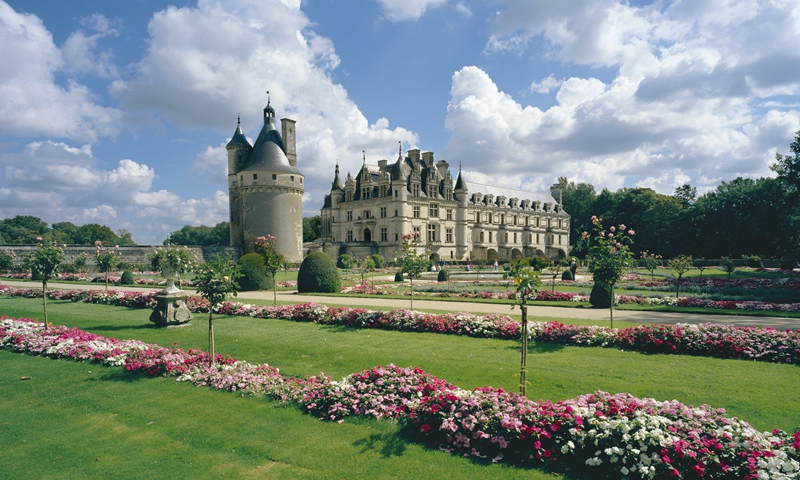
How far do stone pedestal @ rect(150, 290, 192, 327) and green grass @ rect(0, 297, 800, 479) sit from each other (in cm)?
299

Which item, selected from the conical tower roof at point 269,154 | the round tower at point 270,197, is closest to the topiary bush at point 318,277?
the round tower at point 270,197

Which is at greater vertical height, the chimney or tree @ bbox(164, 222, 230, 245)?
the chimney

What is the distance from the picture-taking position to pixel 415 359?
8977mm

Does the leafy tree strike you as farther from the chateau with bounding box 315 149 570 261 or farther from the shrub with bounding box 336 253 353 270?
the shrub with bounding box 336 253 353 270

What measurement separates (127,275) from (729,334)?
32.2 m

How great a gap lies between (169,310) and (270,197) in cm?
2817

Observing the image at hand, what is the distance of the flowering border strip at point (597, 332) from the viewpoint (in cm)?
848

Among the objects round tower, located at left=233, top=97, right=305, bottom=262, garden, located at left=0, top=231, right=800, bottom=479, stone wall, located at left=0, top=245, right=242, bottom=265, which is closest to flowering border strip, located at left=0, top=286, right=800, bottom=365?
garden, located at left=0, top=231, right=800, bottom=479

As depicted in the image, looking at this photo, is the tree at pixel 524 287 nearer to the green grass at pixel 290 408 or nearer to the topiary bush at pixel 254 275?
the green grass at pixel 290 408

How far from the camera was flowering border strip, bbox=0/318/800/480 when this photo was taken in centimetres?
416

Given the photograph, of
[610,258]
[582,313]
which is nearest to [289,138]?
[582,313]

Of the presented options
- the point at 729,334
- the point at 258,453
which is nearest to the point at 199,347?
the point at 258,453

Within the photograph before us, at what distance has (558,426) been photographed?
4.89 metres

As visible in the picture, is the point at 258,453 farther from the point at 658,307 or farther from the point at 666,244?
the point at 666,244
